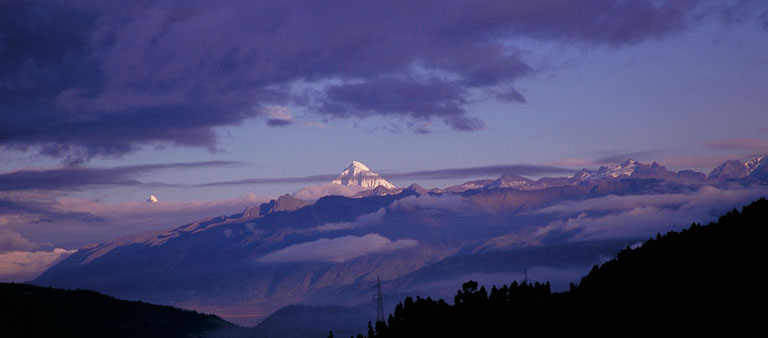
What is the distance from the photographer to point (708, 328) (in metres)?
199

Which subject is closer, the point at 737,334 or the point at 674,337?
the point at 737,334

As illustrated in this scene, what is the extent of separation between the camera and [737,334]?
616ft

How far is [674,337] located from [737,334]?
15.1 m

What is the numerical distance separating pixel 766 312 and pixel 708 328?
11.9 meters

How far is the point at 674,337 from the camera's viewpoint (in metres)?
200

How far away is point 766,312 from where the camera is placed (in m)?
197

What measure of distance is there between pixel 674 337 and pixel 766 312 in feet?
62.3

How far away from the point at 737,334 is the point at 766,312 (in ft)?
43.8
